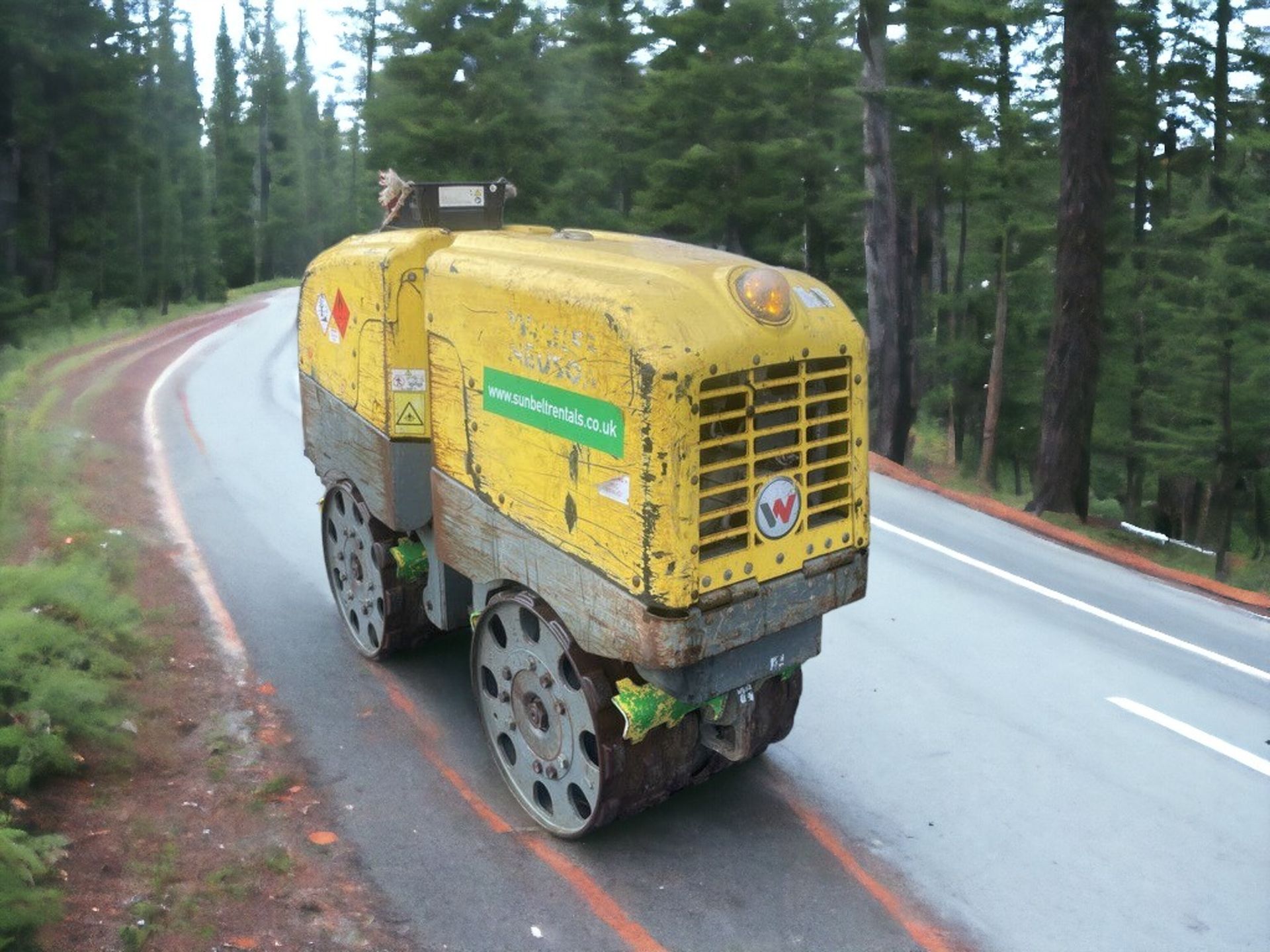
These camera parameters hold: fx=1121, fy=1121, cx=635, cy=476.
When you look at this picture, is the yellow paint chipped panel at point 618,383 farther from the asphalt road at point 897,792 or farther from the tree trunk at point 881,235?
the tree trunk at point 881,235

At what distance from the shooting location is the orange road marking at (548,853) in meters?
4.94

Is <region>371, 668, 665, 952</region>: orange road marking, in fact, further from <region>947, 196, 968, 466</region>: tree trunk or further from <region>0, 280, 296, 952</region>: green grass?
<region>947, 196, 968, 466</region>: tree trunk

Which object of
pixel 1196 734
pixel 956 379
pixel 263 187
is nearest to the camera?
pixel 1196 734

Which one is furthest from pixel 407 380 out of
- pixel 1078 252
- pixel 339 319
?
Result: pixel 1078 252

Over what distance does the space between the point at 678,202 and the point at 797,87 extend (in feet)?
13.7

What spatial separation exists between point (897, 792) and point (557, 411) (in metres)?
2.99

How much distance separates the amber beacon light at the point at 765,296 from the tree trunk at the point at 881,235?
1568 centimetres

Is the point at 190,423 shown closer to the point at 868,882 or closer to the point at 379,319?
the point at 379,319

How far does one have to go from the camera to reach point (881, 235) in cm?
2039

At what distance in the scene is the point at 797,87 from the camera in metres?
28.8

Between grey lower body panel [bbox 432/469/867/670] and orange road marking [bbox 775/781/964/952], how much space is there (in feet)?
3.32

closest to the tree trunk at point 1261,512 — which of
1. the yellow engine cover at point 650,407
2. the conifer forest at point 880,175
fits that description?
the conifer forest at point 880,175

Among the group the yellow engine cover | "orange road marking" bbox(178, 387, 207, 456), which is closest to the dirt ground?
the yellow engine cover

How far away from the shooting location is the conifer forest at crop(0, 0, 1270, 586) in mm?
22984
